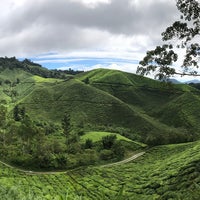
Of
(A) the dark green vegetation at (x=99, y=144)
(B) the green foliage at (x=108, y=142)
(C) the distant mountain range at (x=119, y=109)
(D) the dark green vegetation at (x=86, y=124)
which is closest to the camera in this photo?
(A) the dark green vegetation at (x=99, y=144)

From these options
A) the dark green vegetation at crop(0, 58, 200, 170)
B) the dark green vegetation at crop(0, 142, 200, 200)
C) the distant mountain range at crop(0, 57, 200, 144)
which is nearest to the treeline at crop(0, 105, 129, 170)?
the dark green vegetation at crop(0, 58, 200, 170)

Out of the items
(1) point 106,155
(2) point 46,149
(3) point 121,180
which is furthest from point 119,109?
(3) point 121,180

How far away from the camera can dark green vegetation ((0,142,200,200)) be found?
5772cm

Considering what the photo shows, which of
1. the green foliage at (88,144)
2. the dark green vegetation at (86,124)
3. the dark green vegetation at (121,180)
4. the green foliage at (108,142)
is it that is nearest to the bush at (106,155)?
the dark green vegetation at (86,124)

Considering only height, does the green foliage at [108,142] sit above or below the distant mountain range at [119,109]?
below

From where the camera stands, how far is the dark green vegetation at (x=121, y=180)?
57.7 metres

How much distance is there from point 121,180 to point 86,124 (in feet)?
249

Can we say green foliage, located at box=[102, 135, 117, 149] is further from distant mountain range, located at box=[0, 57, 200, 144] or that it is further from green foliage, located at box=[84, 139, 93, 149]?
distant mountain range, located at box=[0, 57, 200, 144]

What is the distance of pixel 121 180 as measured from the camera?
7300 cm

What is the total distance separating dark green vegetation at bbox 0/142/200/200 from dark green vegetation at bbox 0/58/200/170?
998 cm

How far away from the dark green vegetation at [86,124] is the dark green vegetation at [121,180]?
9980 millimetres

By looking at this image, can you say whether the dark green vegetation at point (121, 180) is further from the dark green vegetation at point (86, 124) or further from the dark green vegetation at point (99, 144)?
the dark green vegetation at point (86, 124)

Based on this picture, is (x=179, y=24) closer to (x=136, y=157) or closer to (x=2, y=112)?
(x=136, y=157)

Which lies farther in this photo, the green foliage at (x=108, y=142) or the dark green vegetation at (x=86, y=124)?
the green foliage at (x=108, y=142)
